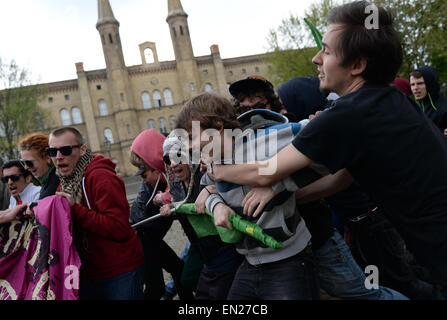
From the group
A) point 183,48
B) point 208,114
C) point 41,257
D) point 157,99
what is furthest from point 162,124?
point 208,114

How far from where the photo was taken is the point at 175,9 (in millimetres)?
52656

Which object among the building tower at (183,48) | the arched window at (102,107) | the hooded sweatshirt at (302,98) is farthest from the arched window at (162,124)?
the hooded sweatshirt at (302,98)

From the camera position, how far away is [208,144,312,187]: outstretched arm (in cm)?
157

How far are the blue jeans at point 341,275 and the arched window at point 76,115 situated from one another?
54399 millimetres

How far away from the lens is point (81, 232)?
9.05 feet

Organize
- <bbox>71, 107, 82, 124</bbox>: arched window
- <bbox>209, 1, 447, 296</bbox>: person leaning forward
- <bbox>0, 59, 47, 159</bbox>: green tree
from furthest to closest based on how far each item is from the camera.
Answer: <bbox>71, 107, 82, 124</bbox>: arched window, <bbox>0, 59, 47, 159</bbox>: green tree, <bbox>209, 1, 447, 296</bbox>: person leaning forward

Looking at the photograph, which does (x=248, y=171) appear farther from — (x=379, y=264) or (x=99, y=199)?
(x=379, y=264)

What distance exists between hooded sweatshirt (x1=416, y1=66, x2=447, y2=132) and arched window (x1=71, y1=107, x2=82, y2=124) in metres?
52.8

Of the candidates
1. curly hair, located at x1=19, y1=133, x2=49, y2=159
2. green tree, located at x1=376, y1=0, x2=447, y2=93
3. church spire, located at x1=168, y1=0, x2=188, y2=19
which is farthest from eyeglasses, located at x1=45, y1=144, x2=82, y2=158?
church spire, located at x1=168, y1=0, x2=188, y2=19

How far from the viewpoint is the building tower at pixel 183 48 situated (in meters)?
51.2

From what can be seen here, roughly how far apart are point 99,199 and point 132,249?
56cm

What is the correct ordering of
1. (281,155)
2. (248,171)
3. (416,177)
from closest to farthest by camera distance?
(416,177) < (281,155) < (248,171)

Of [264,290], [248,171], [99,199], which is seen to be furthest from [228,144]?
[99,199]

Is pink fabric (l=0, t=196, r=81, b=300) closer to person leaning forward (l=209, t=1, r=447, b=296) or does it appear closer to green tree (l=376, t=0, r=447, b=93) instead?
person leaning forward (l=209, t=1, r=447, b=296)
